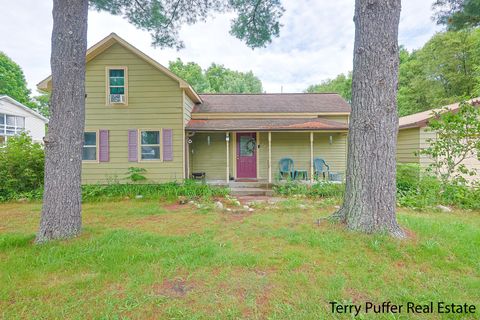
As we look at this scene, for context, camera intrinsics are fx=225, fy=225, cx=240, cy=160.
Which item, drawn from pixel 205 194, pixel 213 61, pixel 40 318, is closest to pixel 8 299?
pixel 40 318

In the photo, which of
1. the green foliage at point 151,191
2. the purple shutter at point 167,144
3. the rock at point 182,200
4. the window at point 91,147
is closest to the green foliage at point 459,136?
the green foliage at point 151,191

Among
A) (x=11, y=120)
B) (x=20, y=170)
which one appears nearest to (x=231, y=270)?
(x=20, y=170)

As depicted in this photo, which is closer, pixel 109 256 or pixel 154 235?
pixel 109 256

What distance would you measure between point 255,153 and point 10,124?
22.8 metres

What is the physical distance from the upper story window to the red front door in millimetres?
4706

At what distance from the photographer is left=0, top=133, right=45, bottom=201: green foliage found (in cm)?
722

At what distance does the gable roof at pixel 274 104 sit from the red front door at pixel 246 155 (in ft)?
4.64

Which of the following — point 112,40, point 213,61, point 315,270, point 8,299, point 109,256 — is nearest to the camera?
point 8,299

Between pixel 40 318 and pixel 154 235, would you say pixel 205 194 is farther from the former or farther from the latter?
pixel 40 318

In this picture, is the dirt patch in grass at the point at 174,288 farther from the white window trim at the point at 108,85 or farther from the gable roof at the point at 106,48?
the white window trim at the point at 108,85

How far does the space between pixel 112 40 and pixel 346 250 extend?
930cm

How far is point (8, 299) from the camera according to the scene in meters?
2.20

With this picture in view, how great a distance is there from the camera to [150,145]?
27.1ft

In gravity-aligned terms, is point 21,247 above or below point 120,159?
below
